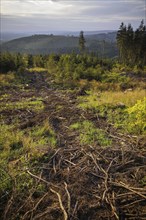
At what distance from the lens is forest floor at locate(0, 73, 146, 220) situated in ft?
12.4

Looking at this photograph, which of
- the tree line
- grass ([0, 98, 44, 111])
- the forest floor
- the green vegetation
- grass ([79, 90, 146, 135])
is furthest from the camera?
the tree line

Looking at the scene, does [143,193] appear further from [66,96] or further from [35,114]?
[66,96]

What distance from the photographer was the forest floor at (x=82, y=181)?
12.4 ft

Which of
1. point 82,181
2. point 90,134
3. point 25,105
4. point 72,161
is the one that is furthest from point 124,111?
point 82,181

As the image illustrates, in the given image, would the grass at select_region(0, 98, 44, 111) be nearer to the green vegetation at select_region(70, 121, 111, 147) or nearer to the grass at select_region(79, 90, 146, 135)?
the grass at select_region(79, 90, 146, 135)

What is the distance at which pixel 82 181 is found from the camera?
4.52 m

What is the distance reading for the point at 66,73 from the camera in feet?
62.5

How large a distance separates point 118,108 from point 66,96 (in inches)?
161

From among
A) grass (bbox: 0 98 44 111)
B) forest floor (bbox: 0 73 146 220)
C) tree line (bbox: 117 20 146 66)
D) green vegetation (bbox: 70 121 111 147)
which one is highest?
tree line (bbox: 117 20 146 66)

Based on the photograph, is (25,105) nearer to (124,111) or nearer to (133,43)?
(124,111)

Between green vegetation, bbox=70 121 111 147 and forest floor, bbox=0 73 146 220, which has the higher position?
green vegetation, bbox=70 121 111 147

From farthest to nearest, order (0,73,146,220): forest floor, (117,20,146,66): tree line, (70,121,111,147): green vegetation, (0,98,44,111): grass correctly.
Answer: (117,20,146,66): tree line < (0,98,44,111): grass < (70,121,111,147): green vegetation < (0,73,146,220): forest floor

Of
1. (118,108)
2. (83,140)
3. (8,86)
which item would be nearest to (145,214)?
(83,140)

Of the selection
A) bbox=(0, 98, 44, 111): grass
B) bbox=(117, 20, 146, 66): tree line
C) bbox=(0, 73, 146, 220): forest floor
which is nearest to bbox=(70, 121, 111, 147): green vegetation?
bbox=(0, 73, 146, 220): forest floor
